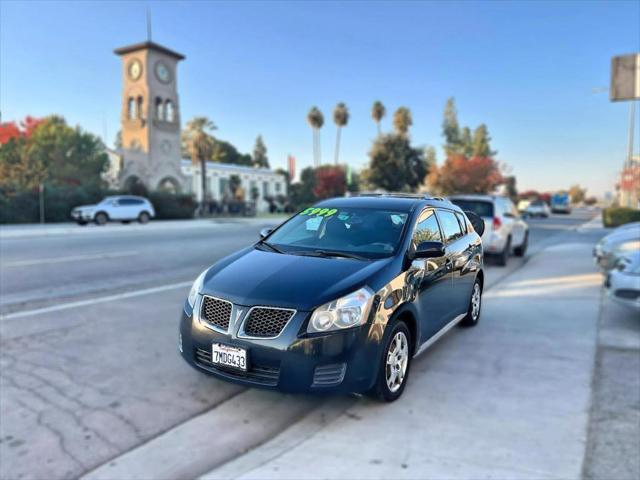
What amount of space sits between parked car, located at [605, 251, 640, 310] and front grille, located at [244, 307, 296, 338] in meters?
4.28

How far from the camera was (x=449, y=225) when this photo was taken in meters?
5.23

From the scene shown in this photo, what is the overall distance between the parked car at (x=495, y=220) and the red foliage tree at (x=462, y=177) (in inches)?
1473

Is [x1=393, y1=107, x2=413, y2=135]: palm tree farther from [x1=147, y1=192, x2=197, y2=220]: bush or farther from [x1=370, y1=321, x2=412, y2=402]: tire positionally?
[x1=370, y1=321, x2=412, y2=402]: tire

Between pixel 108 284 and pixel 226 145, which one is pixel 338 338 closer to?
pixel 108 284

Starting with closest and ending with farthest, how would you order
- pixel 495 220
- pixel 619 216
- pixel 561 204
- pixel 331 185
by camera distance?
pixel 495 220 < pixel 619 216 < pixel 331 185 < pixel 561 204

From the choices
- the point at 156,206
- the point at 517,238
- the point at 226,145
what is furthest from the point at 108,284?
the point at 226,145

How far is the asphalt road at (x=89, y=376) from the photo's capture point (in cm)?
326

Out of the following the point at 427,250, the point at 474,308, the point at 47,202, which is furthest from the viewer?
the point at 47,202

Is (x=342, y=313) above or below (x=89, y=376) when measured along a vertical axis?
above

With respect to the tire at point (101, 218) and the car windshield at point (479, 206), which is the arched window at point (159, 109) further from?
the car windshield at point (479, 206)

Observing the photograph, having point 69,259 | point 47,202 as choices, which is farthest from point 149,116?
point 69,259

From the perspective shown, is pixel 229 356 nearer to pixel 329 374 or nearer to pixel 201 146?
pixel 329 374

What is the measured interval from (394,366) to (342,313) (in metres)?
0.75

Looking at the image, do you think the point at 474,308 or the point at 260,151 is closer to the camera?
the point at 474,308
